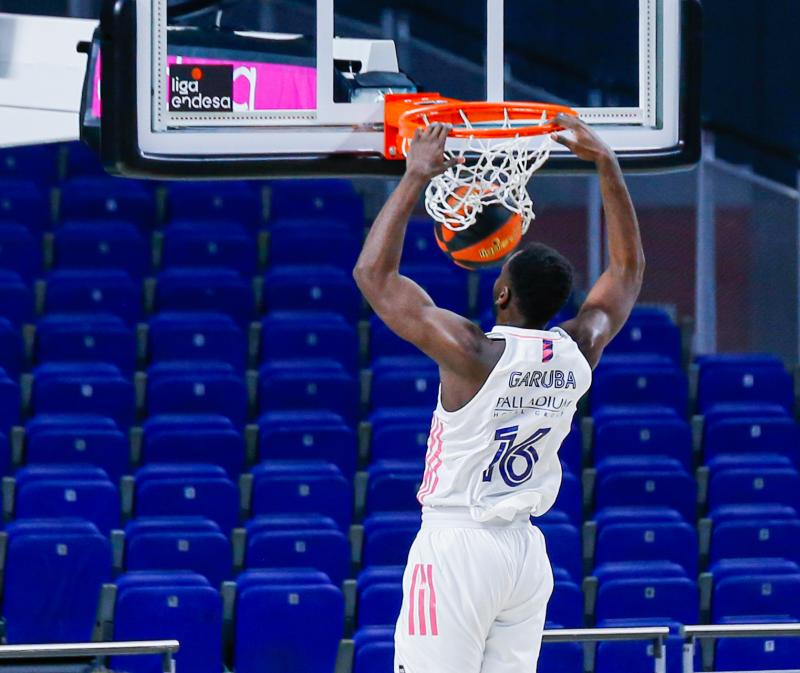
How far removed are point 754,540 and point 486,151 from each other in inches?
153

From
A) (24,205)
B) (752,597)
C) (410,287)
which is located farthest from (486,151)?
(24,205)

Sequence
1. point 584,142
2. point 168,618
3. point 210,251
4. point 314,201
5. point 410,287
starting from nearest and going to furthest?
point 410,287
point 584,142
point 168,618
point 210,251
point 314,201

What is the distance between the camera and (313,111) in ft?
14.1

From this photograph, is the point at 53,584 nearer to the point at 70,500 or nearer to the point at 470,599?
the point at 70,500

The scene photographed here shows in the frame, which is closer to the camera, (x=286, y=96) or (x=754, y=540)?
(x=286, y=96)

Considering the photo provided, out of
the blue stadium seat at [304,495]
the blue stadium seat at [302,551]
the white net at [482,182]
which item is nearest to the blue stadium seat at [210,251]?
the blue stadium seat at [304,495]

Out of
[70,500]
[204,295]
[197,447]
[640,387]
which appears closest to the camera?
[70,500]

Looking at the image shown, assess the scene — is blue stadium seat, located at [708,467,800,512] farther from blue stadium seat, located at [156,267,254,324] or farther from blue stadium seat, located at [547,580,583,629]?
blue stadium seat, located at [156,267,254,324]

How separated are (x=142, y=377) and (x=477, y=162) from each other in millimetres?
4285

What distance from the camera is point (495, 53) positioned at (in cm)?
437

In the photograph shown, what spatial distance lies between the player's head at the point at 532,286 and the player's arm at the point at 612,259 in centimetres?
15

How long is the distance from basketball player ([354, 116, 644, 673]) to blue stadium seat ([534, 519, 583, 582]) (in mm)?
3282

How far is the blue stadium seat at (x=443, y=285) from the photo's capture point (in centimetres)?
827

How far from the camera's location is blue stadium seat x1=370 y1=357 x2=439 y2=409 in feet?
25.3
